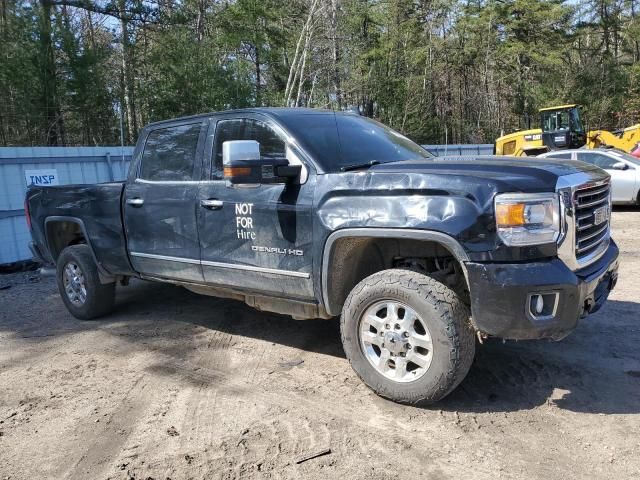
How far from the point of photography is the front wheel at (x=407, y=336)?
338 centimetres

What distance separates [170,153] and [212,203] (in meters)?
0.92

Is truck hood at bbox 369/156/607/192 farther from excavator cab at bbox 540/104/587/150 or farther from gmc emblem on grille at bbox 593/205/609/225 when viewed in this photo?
excavator cab at bbox 540/104/587/150

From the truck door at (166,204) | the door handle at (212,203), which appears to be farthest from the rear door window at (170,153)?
the door handle at (212,203)

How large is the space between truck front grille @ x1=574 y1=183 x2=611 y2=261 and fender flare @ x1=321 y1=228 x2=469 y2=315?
76cm

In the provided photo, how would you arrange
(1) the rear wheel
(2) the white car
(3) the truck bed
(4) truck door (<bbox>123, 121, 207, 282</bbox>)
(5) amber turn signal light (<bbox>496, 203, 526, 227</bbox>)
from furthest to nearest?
(2) the white car → (1) the rear wheel → (3) the truck bed → (4) truck door (<bbox>123, 121, 207, 282</bbox>) → (5) amber turn signal light (<bbox>496, 203, 526, 227</bbox>)

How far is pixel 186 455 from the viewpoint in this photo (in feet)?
10.4

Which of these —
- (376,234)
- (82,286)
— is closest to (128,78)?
(82,286)

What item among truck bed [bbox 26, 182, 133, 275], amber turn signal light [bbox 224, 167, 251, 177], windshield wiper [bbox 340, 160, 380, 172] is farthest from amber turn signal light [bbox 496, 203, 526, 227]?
truck bed [bbox 26, 182, 133, 275]

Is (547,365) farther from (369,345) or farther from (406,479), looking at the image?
(406,479)

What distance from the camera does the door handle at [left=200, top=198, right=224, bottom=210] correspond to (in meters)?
4.43

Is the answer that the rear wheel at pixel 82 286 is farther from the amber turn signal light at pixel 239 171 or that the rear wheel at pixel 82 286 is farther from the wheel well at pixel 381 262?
the wheel well at pixel 381 262

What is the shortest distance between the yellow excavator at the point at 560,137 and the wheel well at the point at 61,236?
1726 cm

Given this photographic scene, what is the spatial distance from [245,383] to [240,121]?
2.04m

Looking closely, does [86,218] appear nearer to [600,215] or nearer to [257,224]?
[257,224]
